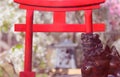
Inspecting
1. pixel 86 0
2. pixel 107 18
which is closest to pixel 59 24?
pixel 86 0

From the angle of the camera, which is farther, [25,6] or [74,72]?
[74,72]

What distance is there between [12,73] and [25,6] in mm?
369

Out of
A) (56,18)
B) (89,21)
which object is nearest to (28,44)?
(56,18)

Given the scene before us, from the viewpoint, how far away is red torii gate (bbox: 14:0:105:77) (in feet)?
3.98

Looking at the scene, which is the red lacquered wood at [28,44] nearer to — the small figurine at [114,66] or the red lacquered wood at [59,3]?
the red lacquered wood at [59,3]

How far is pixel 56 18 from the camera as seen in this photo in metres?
1.27

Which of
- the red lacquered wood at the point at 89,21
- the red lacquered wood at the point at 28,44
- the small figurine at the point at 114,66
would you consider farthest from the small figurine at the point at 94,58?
the red lacquered wood at the point at 28,44

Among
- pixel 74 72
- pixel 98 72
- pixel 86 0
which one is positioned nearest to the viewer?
pixel 98 72

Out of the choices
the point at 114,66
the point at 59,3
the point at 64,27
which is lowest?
the point at 114,66

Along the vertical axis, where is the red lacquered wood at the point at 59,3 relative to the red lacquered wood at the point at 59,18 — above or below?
above

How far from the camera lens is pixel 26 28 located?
1.24m

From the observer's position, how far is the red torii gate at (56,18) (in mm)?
1212

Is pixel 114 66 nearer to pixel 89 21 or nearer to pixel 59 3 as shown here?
pixel 89 21

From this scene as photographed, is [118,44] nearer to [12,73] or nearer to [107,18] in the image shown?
[107,18]
